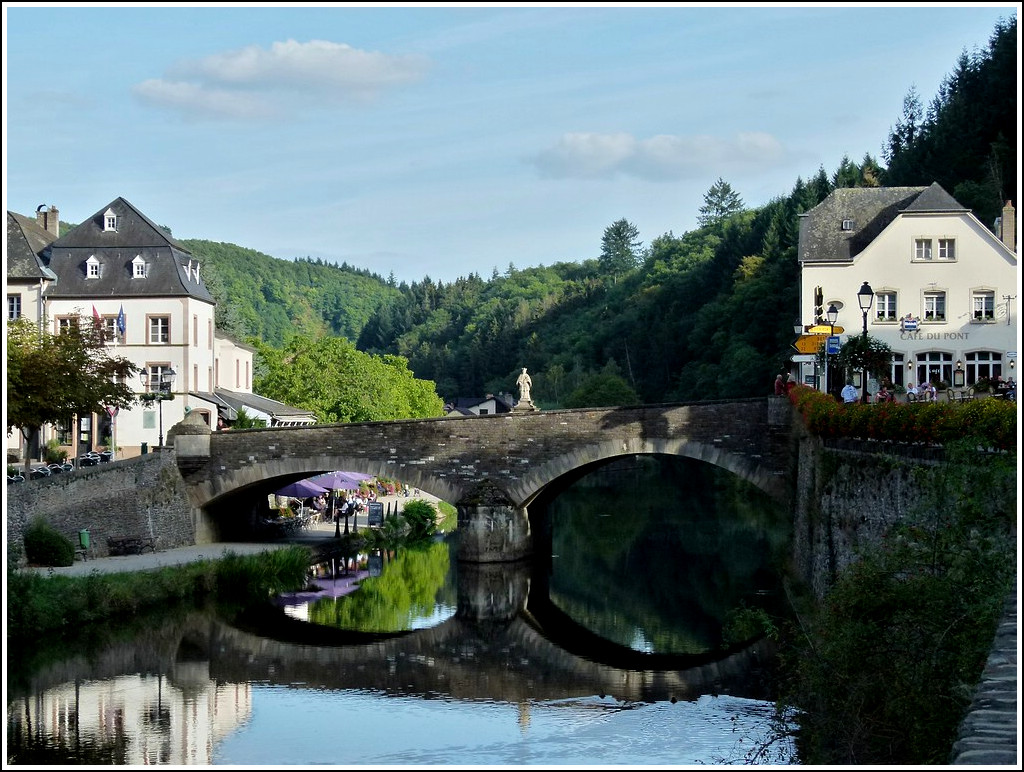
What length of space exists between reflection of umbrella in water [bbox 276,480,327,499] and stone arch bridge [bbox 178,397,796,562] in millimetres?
7039

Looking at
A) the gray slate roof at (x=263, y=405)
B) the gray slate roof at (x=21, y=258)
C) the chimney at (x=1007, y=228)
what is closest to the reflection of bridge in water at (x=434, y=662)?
the gray slate roof at (x=21, y=258)

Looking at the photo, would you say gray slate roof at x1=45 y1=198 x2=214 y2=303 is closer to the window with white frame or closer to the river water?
the river water

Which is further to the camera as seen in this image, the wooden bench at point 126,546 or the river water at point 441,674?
the wooden bench at point 126,546

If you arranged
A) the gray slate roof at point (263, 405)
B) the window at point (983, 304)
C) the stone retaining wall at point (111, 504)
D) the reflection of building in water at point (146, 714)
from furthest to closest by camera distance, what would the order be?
Result: 1. the gray slate roof at point (263, 405)
2. the window at point (983, 304)
3. the stone retaining wall at point (111, 504)
4. the reflection of building in water at point (146, 714)

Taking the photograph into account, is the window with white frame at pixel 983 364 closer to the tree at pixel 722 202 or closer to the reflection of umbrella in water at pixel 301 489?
the reflection of umbrella in water at pixel 301 489

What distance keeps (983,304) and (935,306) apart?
1455 mm

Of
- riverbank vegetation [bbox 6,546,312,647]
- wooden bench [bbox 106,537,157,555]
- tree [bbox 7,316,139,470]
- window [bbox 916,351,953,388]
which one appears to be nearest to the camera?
riverbank vegetation [bbox 6,546,312,647]

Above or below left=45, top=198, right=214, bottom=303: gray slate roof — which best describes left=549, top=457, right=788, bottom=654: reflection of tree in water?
below

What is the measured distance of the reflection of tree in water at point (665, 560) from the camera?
30.3 meters

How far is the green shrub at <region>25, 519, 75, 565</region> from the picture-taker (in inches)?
1160

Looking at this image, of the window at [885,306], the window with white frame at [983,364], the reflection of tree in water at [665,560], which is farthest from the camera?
the window at [885,306]

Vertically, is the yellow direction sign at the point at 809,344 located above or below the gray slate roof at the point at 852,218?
below

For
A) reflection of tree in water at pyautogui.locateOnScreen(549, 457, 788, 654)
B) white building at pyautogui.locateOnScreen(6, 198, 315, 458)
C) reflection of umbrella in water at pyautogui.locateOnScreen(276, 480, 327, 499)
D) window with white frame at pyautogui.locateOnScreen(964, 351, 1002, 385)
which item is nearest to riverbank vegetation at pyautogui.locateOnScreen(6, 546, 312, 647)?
reflection of tree in water at pyautogui.locateOnScreen(549, 457, 788, 654)

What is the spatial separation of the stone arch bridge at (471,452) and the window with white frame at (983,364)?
11486 millimetres
